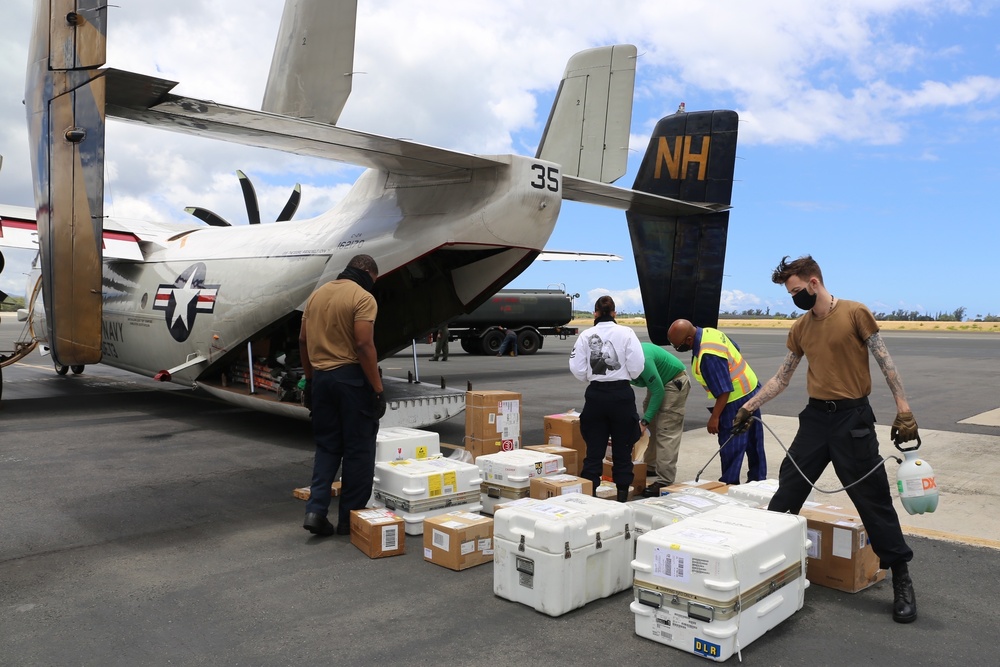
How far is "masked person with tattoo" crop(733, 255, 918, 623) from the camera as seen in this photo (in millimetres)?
3906

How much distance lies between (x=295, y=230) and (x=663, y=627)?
7.71 meters

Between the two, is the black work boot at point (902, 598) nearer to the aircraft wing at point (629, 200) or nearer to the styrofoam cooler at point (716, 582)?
the styrofoam cooler at point (716, 582)

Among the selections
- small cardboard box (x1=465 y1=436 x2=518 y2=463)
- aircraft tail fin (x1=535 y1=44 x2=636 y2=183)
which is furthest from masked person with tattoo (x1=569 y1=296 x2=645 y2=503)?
aircraft tail fin (x1=535 y1=44 x2=636 y2=183)

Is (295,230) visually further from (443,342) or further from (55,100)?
(443,342)

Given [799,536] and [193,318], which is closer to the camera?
[799,536]

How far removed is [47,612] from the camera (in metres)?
3.95

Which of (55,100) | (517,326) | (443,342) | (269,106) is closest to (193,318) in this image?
(269,106)

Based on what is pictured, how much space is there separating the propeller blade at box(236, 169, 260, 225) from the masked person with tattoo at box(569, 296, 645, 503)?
11.8 metres

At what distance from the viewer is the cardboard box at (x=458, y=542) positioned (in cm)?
467

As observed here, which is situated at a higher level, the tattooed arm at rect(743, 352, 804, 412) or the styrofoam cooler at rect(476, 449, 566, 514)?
the tattooed arm at rect(743, 352, 804, 412)

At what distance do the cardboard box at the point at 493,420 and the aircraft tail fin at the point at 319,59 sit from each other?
3.72 metres

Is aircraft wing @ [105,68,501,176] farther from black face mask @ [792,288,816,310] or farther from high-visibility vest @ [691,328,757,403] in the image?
black face mask @ [792,288,816,310]

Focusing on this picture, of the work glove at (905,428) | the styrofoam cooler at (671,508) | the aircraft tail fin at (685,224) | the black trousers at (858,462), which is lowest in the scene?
the styrofoam cooler at (671,508)

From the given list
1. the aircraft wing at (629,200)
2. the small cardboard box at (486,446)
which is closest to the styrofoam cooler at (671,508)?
the small cardboard box at (486,446)
